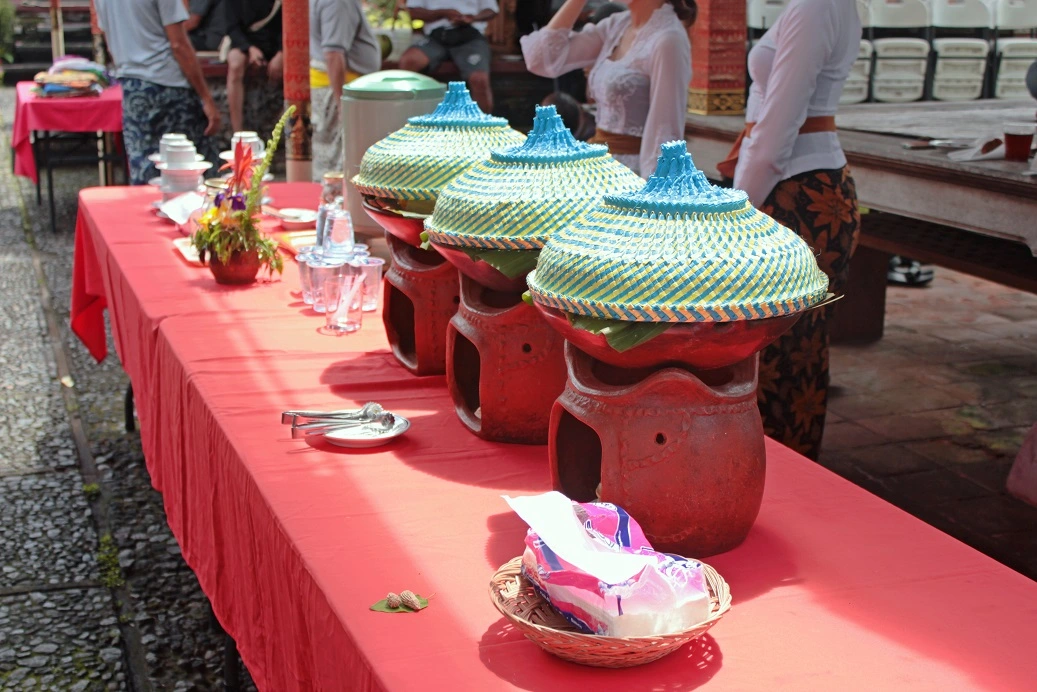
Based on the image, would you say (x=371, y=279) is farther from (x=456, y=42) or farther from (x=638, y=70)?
(x=456, y=42)

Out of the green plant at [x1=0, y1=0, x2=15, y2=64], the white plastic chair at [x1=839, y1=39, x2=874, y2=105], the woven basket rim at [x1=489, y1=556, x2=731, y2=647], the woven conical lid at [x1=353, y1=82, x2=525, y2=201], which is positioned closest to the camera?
the woven basket rim at [x1=489, y1=556, x2=731, y2=647]

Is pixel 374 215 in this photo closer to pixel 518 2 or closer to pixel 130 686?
pixel 130 686

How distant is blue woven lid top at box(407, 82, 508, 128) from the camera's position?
213 cm

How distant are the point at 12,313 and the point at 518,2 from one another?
18.7ft

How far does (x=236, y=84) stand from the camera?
8.94 meters

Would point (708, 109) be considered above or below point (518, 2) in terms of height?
below

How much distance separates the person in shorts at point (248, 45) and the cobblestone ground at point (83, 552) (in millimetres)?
4052

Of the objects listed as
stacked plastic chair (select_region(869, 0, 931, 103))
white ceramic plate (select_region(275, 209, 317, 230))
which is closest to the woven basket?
white ceramic plate (select_region(275, 209, 317, 230))

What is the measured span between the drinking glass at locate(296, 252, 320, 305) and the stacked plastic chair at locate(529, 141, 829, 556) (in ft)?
3.87

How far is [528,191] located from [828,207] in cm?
167

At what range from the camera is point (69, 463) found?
396 centimetres

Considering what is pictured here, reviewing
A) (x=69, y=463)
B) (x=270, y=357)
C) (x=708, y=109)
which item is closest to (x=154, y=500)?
(x=69, y=463)

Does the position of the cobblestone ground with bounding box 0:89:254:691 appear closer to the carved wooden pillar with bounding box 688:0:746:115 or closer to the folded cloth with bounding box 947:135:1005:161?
the folded cloth with bounding box 947:135:1005:161

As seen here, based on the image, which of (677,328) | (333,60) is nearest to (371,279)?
(677,328)
